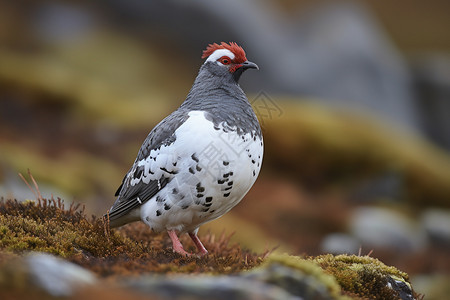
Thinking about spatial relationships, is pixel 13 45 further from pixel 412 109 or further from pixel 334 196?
pixel 412 109

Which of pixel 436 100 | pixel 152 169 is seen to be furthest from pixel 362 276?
pixel 436 100

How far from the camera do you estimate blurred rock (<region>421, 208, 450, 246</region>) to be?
50.8 ft

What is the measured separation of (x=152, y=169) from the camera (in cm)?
651

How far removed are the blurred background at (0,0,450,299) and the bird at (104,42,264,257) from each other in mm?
1632

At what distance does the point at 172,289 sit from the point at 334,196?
1288 centimetres

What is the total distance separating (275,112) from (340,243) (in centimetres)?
564

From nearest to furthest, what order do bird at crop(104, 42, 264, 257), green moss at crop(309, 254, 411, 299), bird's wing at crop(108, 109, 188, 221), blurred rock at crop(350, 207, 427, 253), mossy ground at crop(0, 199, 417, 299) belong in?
mossy ground at crop(0, 199, 417, 299) → green moss at crop(309, 254, 411, 299) → bird at crop(104, 42, 264, 257) → bird's wing at crop(108, 109, 188, 221) → blurred rock at crop(350, 207, 427, 253)

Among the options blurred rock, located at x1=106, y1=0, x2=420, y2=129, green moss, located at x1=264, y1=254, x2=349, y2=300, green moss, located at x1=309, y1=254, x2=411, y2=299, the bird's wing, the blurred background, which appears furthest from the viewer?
blurred rock, located at x1=106, y1=0, x2=420, y2=129

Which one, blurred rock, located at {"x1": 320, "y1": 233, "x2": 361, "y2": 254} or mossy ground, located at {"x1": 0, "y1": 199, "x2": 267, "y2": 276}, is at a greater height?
blurred rock, located at {"x1": 320, "y1": 233, "x2": 361, "y2": 254}

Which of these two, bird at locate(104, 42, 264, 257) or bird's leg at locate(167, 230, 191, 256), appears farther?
bird's leg at locate(167, 230, 191, 256)

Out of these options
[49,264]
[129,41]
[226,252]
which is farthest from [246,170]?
[129,41]

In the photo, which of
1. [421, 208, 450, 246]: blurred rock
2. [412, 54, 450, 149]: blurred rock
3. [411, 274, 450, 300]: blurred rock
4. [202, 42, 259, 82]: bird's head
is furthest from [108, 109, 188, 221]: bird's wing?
[412, 54, 450, 149]: blurred rock

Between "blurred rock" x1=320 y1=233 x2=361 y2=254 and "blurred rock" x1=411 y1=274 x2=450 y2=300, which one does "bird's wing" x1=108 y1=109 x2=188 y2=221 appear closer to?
"blurred rock" x1=411 y1=274 x2=450 y2=300

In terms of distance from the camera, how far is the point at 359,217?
1516cm
